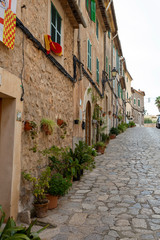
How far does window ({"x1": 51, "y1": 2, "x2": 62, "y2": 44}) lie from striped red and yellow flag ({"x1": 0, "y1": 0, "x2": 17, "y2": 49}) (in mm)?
1957

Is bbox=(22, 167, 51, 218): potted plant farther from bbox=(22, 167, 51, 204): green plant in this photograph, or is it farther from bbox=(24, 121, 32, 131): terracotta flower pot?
bbox=(24, 121, 32, 131): terracotta flower pot

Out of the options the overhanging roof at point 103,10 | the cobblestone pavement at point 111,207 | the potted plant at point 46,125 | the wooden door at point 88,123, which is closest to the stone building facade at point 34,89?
the potted plant at point 46,125

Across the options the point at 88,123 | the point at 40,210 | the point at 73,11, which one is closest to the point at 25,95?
the point at 40,210

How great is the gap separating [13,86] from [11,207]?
6.05 feet

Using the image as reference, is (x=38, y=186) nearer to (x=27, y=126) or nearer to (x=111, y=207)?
(x=27, y=126)

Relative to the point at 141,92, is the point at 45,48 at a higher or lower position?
lower

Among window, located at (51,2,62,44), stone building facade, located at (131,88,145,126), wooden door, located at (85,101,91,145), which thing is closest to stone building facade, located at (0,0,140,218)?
window, located at (51,2,62,44)

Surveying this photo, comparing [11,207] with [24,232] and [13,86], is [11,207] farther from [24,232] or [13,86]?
[13,86]

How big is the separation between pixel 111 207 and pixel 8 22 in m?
3.71

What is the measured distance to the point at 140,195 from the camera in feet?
16.2

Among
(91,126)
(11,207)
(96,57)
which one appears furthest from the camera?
(96,57)

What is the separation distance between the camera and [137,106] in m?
41.2

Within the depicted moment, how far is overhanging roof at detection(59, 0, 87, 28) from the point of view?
6048 millimetres

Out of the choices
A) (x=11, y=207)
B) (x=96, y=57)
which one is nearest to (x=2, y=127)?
(x=11, y=207)
